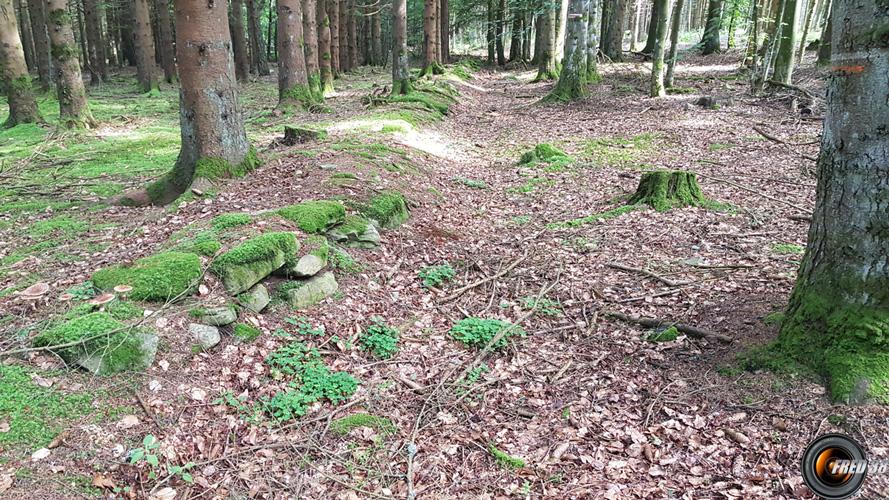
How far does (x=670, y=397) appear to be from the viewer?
3.75 m

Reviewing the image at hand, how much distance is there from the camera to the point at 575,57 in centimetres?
1614

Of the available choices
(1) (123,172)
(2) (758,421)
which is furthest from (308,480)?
(1) (123,172)

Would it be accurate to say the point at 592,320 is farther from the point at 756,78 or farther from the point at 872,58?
the point at 756,78

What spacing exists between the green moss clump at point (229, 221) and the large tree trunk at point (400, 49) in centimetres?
1072

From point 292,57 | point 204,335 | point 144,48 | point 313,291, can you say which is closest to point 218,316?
point 204,335

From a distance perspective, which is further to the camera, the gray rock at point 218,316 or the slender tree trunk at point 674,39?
the slender tree trunk at point 674,39

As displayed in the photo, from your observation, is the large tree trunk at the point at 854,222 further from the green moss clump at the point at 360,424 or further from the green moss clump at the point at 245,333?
the green moss clump at the point at 245,333

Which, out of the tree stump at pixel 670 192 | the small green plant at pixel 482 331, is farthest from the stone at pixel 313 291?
the tree stump at pixel 670 192

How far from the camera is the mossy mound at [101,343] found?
142 inches

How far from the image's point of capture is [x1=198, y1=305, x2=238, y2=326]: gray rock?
13.9 ft

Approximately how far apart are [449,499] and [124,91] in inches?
974

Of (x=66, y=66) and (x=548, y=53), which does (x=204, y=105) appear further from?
(x=548, y=53)

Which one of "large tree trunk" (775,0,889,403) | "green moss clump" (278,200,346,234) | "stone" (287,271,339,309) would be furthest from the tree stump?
"stone" (287,271,339,309)

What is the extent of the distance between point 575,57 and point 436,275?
12554mm
